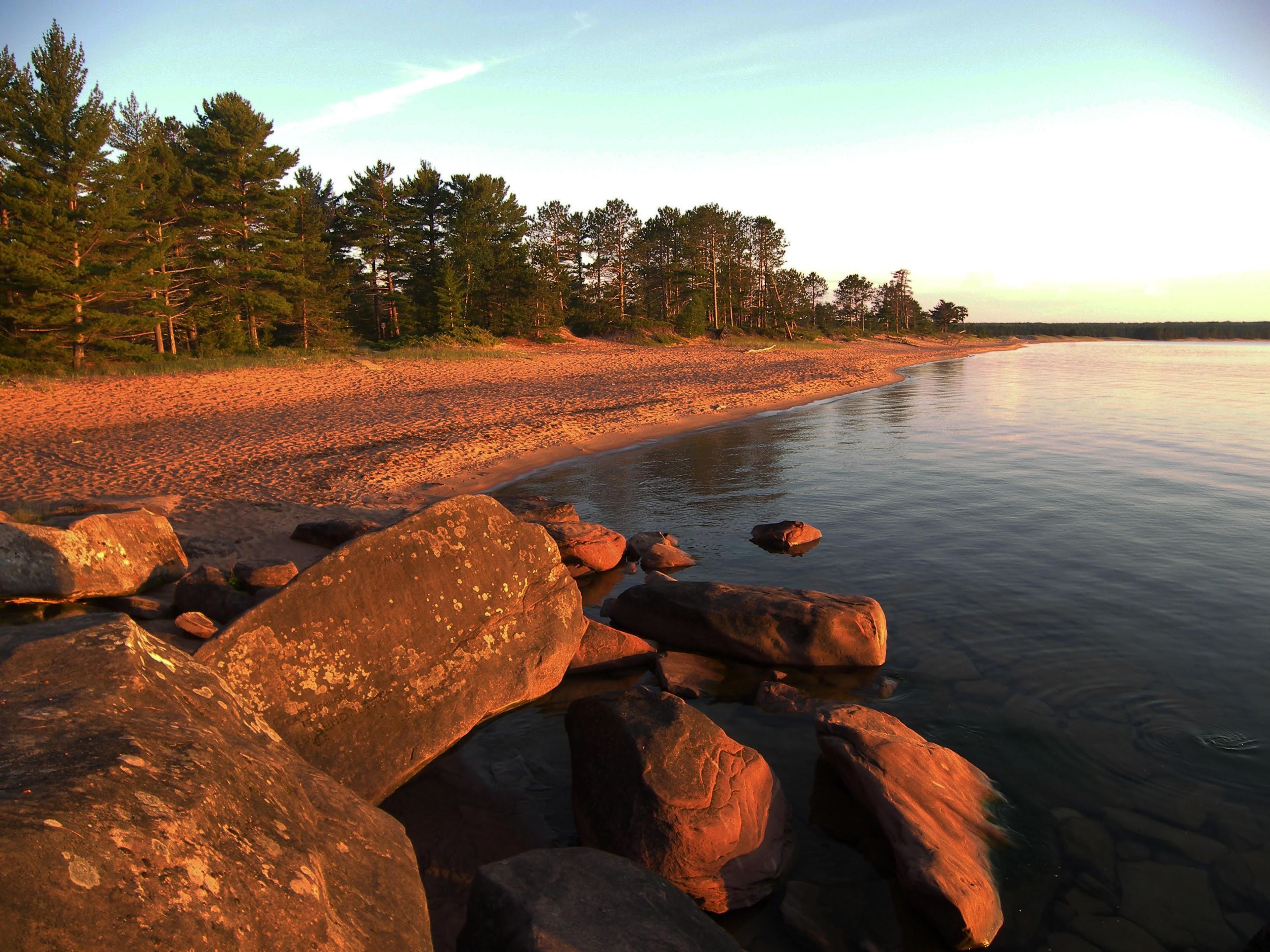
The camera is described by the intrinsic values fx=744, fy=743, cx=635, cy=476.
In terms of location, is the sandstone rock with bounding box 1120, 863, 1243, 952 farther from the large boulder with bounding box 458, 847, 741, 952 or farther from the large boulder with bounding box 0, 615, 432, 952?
the large boulder with bounding box 0, 615, 432, 952

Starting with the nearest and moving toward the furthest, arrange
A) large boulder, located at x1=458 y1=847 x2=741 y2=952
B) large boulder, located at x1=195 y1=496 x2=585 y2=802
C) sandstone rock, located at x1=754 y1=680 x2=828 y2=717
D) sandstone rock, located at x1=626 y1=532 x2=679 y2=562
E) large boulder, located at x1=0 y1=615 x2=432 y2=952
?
large boulder, located at x1=0 y1=615 x2=432 y2=952 < large boulder, located at x1=458 y1=847 x2=741 y2=952 < large boulder, located at x1=195 y1=496 x2=585 y2=802 < sandstone rock, located at x1=754 y1=680 x2=828 y2=717 < sandstone rock, located at x1=626 y1=532 x2=679 y2=562

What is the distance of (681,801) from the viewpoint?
4746 mm

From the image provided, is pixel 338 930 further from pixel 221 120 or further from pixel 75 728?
pixel 221 120

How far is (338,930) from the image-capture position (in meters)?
2.59

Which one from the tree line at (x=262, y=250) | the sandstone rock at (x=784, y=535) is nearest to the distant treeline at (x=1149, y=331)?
the tree line at (x=262, y=250)

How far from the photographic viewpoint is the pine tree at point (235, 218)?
36.3m

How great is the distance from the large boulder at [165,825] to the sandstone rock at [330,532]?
22.9 ft

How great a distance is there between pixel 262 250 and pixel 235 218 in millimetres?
2421

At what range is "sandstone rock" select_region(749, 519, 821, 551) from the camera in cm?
1152

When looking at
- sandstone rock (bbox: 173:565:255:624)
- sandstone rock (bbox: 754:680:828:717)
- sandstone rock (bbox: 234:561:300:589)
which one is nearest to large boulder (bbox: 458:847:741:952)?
sandstone rock (bbox: 754:680:828:717)

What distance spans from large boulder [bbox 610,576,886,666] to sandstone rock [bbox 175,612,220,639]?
14.2 feet

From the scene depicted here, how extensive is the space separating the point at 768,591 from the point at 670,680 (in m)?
1.71

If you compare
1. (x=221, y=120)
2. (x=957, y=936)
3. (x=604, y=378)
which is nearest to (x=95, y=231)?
(x=221, y=120)

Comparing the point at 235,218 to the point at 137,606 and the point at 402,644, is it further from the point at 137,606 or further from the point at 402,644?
the point at 402,644
